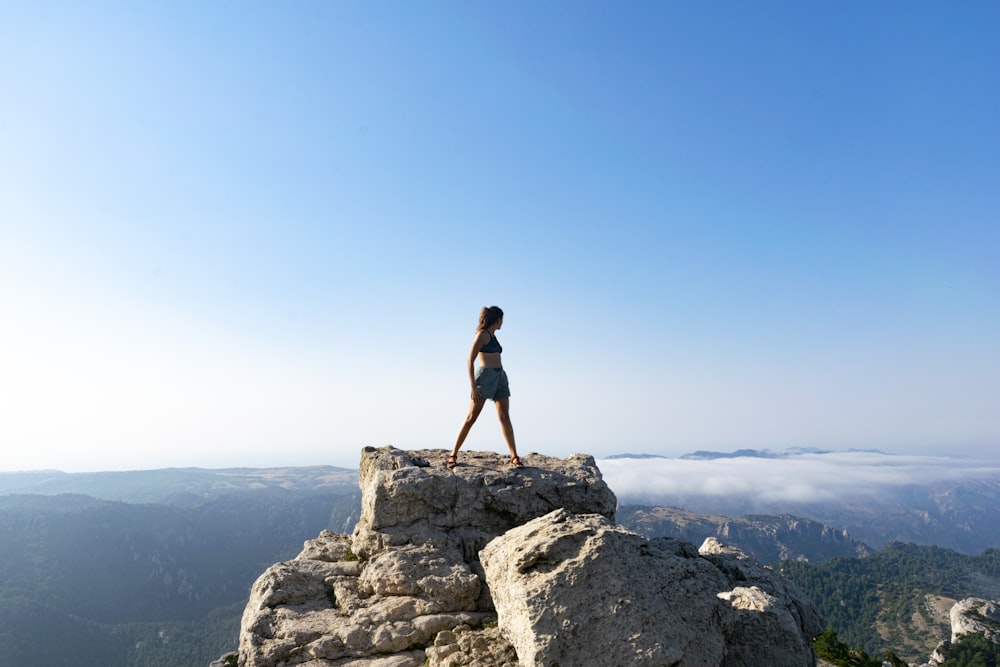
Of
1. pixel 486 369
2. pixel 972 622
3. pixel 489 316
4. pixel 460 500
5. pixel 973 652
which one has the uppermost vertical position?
pixel 489 316

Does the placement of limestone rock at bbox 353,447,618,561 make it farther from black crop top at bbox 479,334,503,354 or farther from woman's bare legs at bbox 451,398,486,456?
black crop top at bbox 479,334,503,354

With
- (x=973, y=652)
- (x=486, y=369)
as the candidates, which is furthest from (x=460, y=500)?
(x=973, y=652)

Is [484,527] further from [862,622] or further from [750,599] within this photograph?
[862,622]

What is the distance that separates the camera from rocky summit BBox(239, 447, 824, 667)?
8.28 meters

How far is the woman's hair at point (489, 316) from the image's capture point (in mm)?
13945

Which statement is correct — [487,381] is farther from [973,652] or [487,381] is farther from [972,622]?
[972,622]

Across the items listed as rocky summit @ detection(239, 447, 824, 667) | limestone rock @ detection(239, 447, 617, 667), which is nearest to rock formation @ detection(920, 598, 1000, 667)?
rocky summit @ detection(239, 447, 824, 667)

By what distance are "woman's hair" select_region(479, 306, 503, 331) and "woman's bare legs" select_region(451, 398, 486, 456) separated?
2004 mm

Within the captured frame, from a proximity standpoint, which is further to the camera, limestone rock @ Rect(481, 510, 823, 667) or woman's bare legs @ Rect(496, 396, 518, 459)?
woman's bare legs @ Rect(496, 396, 518, 459)

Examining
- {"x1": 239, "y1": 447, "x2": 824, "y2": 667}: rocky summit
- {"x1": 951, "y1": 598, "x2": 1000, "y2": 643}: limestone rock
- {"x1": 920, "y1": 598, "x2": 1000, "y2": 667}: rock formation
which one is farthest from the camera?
{"x1": 951, "y1": 598, "x2": 1000, "y2": 643}: limestone rock

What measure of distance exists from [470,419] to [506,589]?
562 cm

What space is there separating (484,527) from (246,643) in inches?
230

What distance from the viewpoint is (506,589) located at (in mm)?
8914

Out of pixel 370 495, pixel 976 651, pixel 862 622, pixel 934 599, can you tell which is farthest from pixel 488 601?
pixel 934 599
